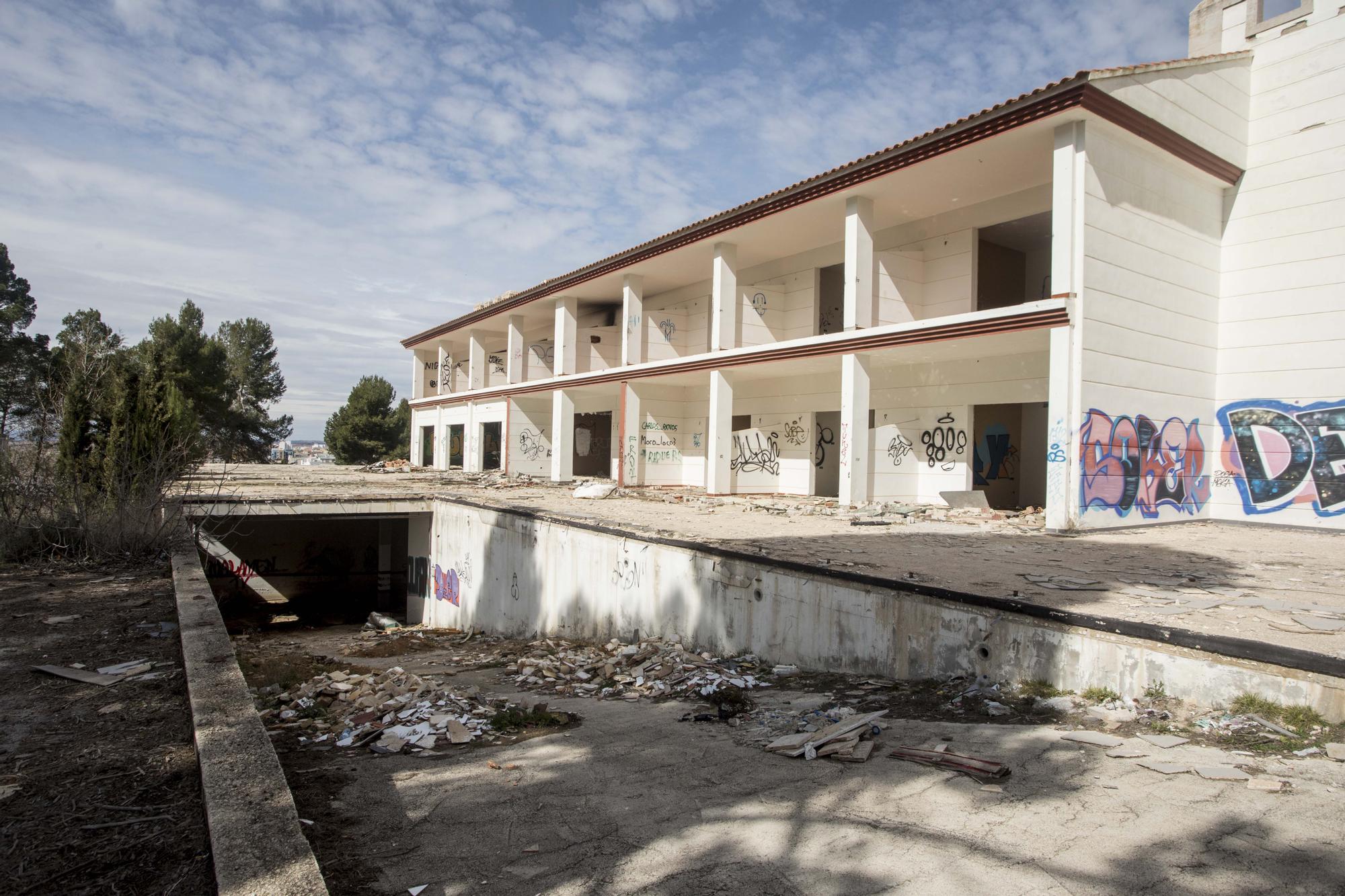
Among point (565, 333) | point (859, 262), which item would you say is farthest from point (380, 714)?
point (565, 333)

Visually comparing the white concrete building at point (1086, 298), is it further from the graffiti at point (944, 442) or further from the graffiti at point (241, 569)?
the graffiti at point (241, 569)

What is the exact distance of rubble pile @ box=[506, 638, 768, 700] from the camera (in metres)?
7.01

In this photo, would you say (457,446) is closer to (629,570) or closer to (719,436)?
(719,436)

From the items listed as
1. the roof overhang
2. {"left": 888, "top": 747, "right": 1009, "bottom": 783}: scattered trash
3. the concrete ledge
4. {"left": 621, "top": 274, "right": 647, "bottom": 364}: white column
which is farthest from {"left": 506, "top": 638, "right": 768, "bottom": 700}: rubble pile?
{"left": 621, "top": 274, "right": 647, "bottom": 364}: white column

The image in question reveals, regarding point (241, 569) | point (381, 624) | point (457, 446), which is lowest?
point (381, 624)

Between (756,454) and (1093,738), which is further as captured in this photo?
(756,454)

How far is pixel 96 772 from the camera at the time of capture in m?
3.61

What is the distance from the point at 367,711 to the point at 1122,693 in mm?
5373

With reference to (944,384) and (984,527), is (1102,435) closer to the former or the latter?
(984,527)

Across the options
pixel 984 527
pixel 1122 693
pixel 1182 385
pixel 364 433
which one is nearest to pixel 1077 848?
pixel 1122 693

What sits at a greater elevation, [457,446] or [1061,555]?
[457,446]

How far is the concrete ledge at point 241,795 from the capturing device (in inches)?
100.0

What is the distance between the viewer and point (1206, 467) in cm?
1388

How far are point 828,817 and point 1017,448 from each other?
15714 mm
